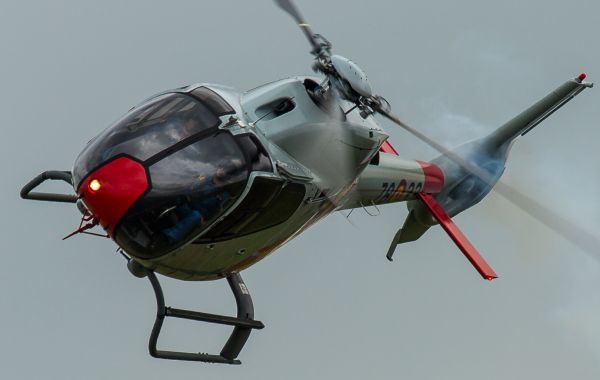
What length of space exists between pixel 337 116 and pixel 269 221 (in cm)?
200

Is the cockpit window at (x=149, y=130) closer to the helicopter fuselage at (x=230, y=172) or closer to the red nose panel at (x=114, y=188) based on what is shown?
the helicopter fuselage at (x=230, y=172)

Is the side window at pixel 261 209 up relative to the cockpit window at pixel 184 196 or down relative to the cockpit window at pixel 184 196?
down

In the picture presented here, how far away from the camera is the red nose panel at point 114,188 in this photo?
1616 centimetres

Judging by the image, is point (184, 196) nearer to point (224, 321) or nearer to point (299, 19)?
point (224, 321)

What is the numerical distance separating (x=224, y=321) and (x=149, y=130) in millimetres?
3386

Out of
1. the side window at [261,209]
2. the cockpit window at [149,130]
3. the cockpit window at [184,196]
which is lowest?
the side window at [261,209]

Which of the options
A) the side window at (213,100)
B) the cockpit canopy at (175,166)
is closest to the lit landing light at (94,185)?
the cockpit canopy at (175,166)

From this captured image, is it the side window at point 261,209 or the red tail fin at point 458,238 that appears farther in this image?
the red tail fin at point 458,238

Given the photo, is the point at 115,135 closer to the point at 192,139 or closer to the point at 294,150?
the point at 192,139

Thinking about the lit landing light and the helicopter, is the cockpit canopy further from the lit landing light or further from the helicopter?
the lit landing light

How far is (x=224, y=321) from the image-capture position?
18016 millimetres

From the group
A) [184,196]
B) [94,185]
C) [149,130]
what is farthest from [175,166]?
[94,185]

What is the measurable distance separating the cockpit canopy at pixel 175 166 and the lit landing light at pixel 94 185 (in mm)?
174

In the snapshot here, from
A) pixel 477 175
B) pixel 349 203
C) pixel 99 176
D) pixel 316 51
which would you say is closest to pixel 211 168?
pixel 99 176
